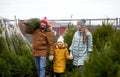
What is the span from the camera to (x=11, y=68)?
10.7 m

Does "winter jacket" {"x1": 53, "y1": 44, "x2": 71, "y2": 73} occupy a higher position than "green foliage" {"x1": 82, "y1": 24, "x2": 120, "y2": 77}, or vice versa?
"green foliage" {"x1": 82, "y1": 24, "x2": 120, "y2": 77}

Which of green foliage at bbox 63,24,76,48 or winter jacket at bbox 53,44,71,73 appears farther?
green foliage at bbox 63,24,76,48

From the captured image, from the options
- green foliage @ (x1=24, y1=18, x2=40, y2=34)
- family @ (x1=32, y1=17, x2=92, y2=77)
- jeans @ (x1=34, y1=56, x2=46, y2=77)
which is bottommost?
jeans @ (x1=34, y1=56, x2=46, y2=77)

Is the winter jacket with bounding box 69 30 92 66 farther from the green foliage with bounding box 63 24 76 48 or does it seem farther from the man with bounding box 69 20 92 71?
the green foliage with bounding box 63 24 76 48

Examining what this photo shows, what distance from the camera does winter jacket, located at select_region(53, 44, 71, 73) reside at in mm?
10070

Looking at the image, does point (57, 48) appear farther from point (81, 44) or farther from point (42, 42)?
point (81, 44)

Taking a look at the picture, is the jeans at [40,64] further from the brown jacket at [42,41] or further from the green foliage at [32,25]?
the green foliage at [32,25]

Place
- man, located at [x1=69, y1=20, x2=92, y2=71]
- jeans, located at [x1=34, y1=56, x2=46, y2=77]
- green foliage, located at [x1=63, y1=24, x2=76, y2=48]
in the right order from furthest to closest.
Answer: green foliage, located at [x1=63, y1=24, x2=76, y2=48], jeans, located at [x1=34, y1=56, x2=46, y2=77], man, located at [x1=69, y1=20, x2=92, y2=71]

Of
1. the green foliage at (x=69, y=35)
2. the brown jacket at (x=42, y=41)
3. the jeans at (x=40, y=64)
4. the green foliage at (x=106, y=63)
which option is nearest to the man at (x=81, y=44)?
the brown jacket at (x=42, y=41)

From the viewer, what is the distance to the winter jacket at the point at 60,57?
33.0ft

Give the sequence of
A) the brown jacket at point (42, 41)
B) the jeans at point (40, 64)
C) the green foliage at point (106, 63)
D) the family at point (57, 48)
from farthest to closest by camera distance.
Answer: the jeans at point (40, 64), the brown jacket at point (42, 41), the family at point (57, 48), the green foliage at point (106, 63)

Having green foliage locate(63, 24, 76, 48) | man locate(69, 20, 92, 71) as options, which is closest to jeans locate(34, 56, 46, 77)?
man locate(69, 20, 92, 71)

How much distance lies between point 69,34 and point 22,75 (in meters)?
2.07

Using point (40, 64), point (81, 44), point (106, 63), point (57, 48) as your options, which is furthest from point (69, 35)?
point (106, 63)
